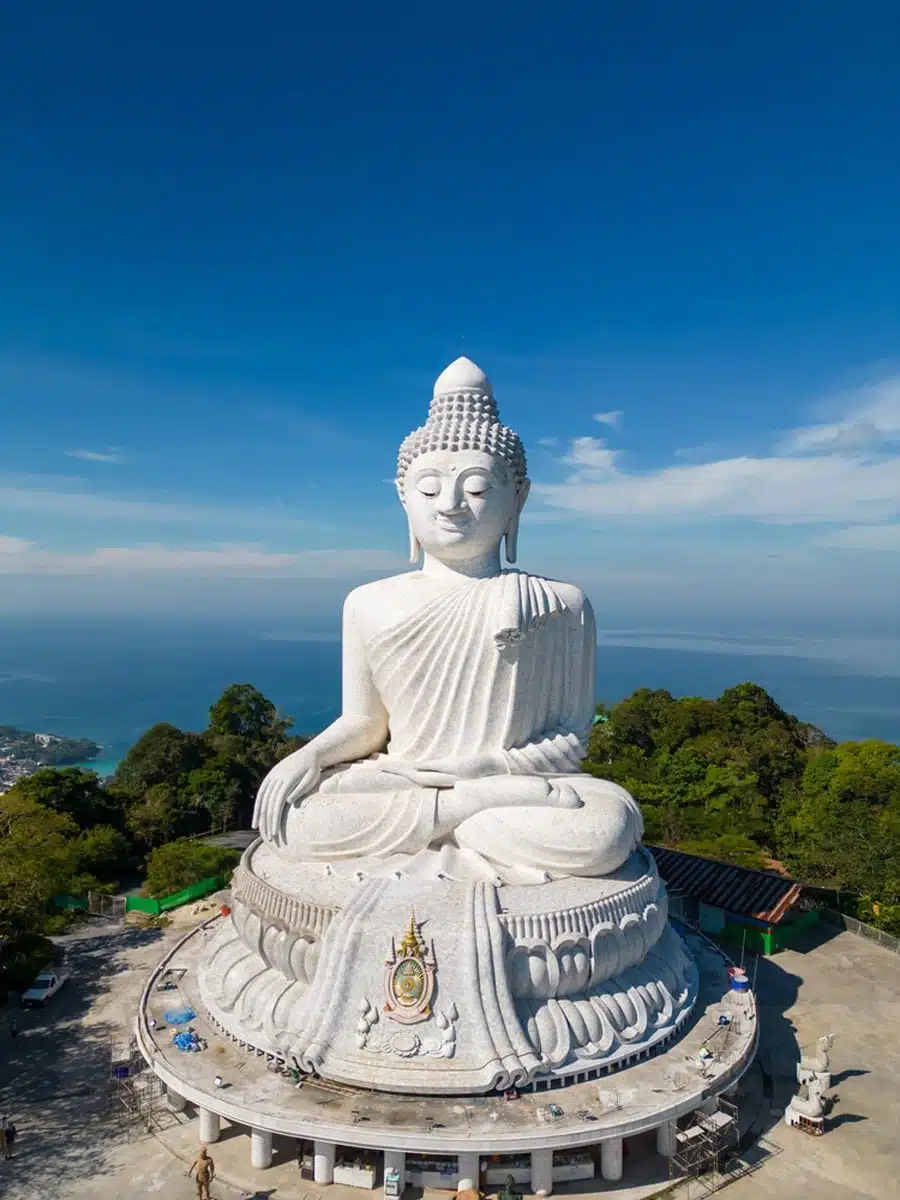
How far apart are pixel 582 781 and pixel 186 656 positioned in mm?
190046

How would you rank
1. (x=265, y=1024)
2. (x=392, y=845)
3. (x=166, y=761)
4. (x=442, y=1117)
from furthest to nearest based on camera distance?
(x=166, y=761), (x=392, y=845), (x=265, y=1024), (x=442, y=1117)

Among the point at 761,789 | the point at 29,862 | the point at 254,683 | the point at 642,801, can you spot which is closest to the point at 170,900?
the point at 29,862

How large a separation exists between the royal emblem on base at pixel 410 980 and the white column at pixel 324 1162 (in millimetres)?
1458

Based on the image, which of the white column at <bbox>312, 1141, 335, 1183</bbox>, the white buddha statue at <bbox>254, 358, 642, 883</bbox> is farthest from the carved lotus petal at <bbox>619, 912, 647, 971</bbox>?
the white column at <bbox>312, 1141, 335, 1183</bbox>

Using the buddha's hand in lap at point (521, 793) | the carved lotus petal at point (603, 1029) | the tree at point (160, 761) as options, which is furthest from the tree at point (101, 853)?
the carved lotus petal at point (603, 1029)

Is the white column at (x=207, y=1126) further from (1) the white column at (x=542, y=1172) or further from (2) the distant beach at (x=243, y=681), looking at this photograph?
(2) the distant beach at (x=243, y=681)

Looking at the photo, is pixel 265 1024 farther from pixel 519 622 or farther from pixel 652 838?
pixel 652 838

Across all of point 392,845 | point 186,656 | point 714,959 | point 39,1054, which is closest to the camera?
point 392,845

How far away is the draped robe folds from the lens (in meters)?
10.6

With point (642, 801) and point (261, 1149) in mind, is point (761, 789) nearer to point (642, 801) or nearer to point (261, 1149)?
point (642, 801)

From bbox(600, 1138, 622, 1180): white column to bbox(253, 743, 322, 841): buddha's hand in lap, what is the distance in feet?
17.5

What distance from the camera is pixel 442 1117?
27.1ft

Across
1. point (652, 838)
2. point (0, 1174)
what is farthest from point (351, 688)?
point (652, 838)

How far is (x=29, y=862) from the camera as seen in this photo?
14.2 metres
